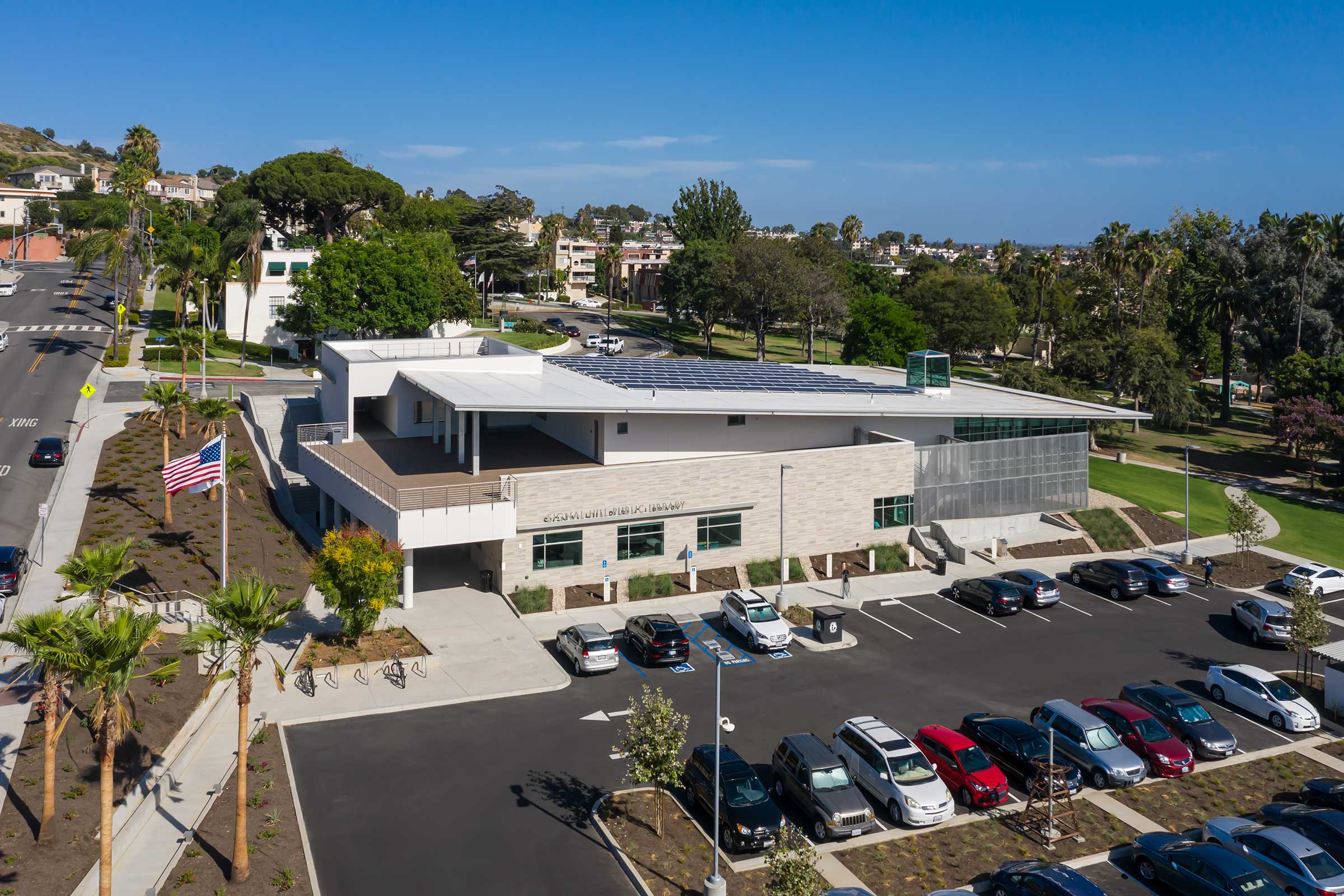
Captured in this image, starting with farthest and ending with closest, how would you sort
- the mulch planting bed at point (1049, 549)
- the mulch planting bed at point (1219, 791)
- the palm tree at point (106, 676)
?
the mulch planting bed at point (1049, 549)
the mulch planting bed at point (1219, 791)
the palm tree at point (106, 676)

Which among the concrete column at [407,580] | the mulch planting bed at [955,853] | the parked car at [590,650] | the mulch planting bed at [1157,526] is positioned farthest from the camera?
the mulch planting bed at [1157,526]

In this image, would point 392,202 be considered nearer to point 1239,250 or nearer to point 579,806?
point 1239,250

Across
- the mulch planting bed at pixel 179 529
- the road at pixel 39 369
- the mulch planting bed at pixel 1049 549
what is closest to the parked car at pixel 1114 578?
the mulch planting bed at pixel 1049 549

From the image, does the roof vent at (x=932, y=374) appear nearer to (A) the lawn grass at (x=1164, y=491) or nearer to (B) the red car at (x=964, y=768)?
(A) the lawn grass at (x=1164, y=491)

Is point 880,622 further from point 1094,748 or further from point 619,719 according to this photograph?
point 619,719

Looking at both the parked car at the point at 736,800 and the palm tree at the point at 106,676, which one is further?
the parked car at the point at 736,800

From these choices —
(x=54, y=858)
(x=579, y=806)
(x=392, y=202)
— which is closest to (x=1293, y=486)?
(x=579, y=806)

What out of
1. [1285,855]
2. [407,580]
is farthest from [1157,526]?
[407,580]
